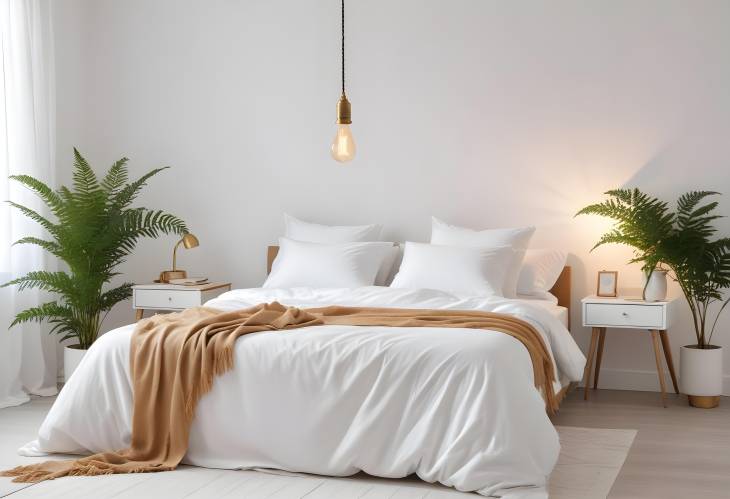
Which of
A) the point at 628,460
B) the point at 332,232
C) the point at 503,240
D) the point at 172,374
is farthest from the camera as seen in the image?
the point at 332,232

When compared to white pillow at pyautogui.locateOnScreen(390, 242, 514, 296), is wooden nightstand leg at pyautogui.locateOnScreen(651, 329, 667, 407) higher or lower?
lower

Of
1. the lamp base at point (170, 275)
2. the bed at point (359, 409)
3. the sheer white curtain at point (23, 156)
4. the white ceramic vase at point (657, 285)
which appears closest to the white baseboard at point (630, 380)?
the white ceramic vase at point (657, 285)

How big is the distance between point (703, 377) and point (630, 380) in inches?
23.6

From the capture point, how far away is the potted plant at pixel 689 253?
5.03 meters

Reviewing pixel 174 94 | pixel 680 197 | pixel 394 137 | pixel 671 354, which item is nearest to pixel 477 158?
pixel 394 137

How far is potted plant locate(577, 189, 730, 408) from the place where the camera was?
198 inches

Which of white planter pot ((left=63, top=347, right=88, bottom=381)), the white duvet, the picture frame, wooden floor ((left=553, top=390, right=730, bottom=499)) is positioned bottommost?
wooden floor ((left=553, top=390, right=730, bottom=499))

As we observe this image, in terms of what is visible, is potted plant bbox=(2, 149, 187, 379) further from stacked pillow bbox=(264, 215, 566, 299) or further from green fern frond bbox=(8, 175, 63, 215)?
stacked pillow bbox=(264, 215, 566, 299)

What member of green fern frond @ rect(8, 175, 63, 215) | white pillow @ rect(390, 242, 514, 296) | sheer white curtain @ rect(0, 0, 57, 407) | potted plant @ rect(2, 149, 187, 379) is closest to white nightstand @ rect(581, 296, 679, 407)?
white pillow @ rect(390, 242, 514, 296)

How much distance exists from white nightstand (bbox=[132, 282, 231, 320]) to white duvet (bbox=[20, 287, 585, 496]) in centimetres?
186

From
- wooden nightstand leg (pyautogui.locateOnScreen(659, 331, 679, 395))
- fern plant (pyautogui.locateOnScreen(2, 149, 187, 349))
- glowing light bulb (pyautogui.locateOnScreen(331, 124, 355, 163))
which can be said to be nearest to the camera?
glowing light bulb (pyautogui.locateOnScreen(331, 124, 355, 163))

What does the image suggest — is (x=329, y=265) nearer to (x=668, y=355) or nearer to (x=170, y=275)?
(x=170, y=275)

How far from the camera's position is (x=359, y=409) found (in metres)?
3.59

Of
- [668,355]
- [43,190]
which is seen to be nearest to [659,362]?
[668,355]
